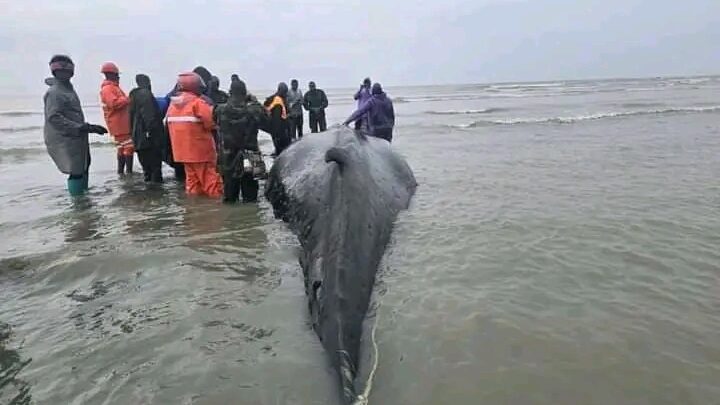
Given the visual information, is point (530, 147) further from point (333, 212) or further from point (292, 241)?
point (333, 212)

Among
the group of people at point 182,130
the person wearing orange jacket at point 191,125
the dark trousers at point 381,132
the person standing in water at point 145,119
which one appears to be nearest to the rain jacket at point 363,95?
the dark trousers at point 381,132

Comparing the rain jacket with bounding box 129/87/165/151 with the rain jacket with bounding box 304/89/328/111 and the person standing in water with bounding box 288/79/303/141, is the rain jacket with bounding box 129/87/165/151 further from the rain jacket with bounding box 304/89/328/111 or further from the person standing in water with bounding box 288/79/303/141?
the rain jacket with bounding box 304/89/328/111

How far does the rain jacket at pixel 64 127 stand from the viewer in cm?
853

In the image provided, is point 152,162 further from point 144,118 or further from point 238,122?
point 238,122

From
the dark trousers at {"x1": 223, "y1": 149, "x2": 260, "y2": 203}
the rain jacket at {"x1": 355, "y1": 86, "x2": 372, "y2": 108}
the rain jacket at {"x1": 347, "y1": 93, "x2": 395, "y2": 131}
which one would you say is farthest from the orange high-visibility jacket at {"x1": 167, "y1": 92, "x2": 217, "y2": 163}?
the rain jacket at {"x1": 355, "y1": 86, "x2": 372, "y2": 108}

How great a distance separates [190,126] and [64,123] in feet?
6.66

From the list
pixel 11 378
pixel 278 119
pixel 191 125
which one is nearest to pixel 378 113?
pixel 278 119

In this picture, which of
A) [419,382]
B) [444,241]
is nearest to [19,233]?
[444,241]

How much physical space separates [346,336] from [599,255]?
327cm

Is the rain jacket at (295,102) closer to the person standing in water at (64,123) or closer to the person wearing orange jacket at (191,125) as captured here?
the person wearing orange jacket at (191,125)

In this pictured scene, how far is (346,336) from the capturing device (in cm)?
360

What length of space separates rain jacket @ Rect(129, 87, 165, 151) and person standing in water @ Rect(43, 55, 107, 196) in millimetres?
1336

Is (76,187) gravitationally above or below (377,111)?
below

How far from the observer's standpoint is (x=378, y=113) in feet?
43.0
